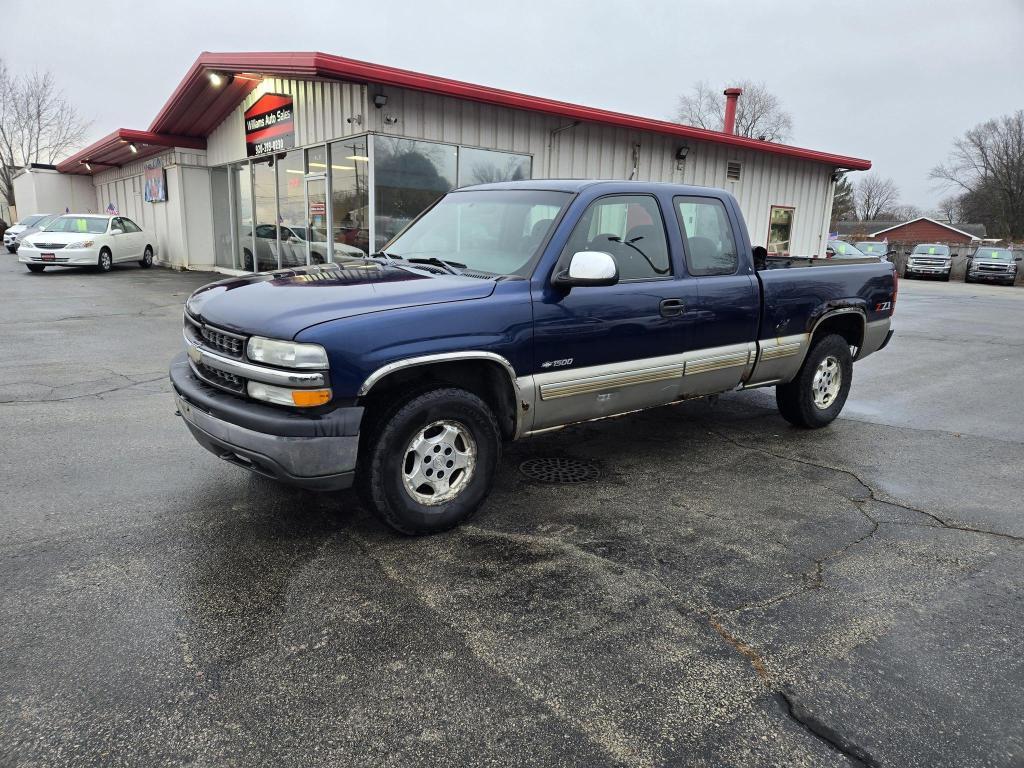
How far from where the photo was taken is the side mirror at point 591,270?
3.73 m

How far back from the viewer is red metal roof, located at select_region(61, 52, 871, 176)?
11.3 m

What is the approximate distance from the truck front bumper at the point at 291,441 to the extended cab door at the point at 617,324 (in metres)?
1.16

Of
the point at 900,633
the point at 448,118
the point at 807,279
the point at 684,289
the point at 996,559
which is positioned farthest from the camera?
the point at 448,118

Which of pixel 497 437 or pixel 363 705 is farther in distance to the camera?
pixel 497 437

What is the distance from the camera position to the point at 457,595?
3139 mm

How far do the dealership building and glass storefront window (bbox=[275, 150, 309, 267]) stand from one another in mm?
45

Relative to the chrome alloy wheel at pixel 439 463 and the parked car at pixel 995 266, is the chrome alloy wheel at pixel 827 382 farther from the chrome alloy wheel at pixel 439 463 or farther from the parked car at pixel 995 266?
the parked car at pixel 995 266

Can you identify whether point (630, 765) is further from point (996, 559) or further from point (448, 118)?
point (448, 118)

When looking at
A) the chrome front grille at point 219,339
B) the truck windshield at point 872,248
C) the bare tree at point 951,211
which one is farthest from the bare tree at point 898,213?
the chrome front grille at point 219,339

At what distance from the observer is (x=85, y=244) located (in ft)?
64.2

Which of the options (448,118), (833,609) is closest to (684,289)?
(833,609)

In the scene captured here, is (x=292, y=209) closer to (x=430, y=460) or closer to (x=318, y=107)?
(x=318, y=107)

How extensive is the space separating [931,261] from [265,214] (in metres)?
30.5

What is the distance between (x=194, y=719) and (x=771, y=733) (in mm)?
1923
